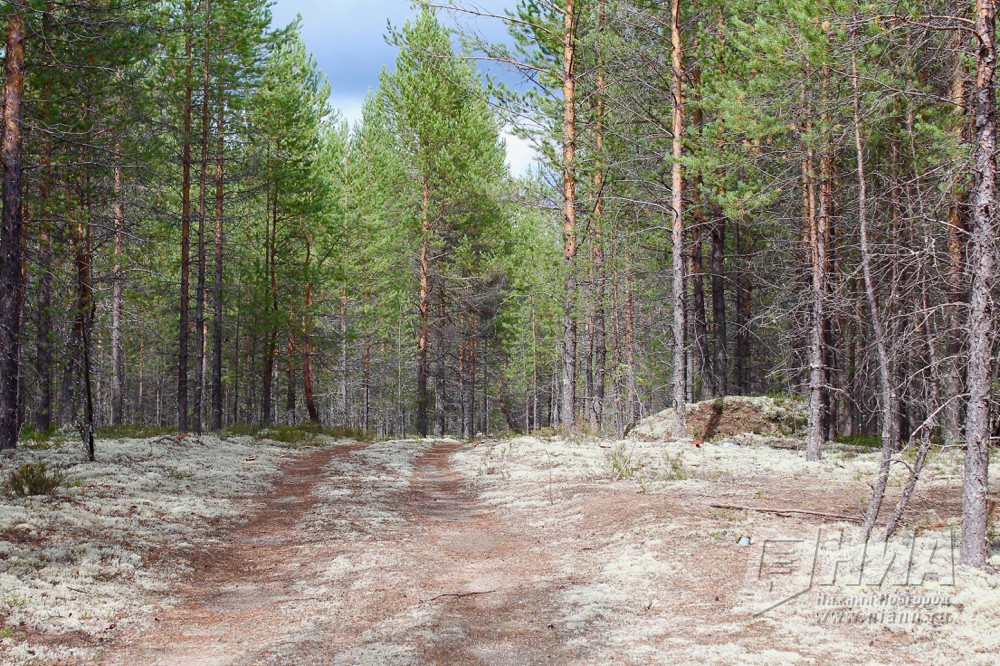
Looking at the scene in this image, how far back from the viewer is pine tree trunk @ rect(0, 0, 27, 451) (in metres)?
12.1

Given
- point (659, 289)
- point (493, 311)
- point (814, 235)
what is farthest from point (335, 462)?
point (493, 311)

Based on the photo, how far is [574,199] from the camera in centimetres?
1869

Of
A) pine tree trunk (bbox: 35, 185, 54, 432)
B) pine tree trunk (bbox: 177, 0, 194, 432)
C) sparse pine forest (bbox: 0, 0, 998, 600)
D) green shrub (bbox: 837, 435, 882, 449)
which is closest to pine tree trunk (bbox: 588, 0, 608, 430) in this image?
sparse pine forest (bbox: 0, 0, 998, 600)

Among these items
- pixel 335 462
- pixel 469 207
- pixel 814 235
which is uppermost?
pixel 469 207

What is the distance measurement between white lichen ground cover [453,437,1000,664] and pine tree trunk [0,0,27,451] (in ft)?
30.8

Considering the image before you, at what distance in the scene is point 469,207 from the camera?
104ft

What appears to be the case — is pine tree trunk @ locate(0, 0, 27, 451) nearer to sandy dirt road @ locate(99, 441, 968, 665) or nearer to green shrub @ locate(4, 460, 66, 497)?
green shrub @ locate(4, 460, 66, 497)

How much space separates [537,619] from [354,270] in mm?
28132

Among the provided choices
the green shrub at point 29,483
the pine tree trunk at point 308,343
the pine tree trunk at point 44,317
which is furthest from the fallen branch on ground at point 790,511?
the pine tree trunk at point 308,343

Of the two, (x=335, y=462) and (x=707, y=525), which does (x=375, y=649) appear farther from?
(x=335, y=462)

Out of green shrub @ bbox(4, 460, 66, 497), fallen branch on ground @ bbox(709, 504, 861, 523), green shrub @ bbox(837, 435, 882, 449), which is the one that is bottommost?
green shrub @ bbox(837, 435, 882, 449)

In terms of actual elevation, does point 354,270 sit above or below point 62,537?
above

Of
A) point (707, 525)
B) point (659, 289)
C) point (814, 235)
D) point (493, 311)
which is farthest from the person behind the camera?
point (493, 311)

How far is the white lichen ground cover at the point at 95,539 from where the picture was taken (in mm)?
5383
